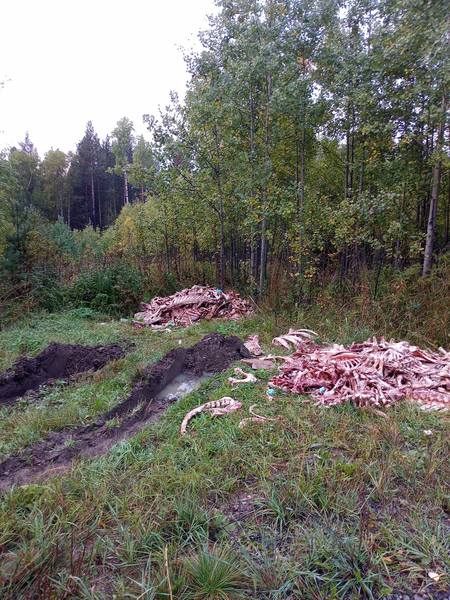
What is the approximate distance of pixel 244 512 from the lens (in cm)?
206

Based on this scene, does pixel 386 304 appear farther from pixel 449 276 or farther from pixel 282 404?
pixel 282 404

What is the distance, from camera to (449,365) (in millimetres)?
3789

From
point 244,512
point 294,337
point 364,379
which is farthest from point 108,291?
point 244,512

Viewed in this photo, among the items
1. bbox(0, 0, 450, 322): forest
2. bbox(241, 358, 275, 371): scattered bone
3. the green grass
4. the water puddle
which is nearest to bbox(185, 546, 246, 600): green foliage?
the green grass

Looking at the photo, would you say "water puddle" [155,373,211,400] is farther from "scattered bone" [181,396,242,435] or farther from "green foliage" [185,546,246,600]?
"green foliage" [185,546,246,600]

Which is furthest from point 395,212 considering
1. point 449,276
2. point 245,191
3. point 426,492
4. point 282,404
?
point 426,492

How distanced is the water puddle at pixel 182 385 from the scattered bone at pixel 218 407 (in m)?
0.77

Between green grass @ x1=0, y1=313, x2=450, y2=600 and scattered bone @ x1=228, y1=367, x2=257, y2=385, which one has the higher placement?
green grass @ x1=0, y1=313, x2=450, y2=600

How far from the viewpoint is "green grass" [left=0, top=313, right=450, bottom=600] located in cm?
157

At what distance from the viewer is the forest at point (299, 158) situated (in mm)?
6328

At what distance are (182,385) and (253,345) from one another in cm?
150

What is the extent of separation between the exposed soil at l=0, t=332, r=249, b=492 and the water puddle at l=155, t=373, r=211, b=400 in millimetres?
64

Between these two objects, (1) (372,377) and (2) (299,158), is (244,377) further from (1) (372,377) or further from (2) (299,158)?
(2) (299,158)

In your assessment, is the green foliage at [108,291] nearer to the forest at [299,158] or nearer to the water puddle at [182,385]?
the forest at [299,158]
